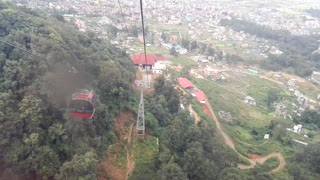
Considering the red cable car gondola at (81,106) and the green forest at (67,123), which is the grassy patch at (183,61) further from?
the red cable car gondola at (81,106)

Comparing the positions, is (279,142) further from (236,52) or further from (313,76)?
(236,52)

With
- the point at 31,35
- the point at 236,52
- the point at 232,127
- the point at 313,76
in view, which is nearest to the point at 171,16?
the point at 236,52

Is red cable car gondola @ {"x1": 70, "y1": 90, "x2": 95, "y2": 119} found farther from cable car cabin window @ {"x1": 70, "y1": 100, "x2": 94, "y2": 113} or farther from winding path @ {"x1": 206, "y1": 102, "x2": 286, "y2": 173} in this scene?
winding path @ {"x1": 206, "y1": 102, "x2": 286, "y2": 173}

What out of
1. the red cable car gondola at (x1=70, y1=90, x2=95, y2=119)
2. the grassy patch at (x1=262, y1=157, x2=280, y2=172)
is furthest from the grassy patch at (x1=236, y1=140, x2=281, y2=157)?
the red cable car gondola at (x1=70, y1=90, x2=95, y2=119)

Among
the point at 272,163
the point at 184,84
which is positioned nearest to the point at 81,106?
the point at 272,163

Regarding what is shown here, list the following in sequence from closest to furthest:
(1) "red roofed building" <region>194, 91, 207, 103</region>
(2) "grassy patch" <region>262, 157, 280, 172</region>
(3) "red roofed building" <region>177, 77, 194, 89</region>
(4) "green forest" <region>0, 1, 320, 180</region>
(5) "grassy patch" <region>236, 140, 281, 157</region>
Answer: (4) "green forest" <region>0, 1, 320, 180</region> < (2) "grassy patch" <region>262, 157, 280, 172</region> < (5) "grassy patch" <region>236, 140, 281, 157</region> < (1) "red roofed building" <region>194, 91, 207, 103</region> < (3) "red roofed building" <region>177, 77, 194, 89</region>

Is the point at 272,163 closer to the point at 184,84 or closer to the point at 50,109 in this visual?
the point at 184,84

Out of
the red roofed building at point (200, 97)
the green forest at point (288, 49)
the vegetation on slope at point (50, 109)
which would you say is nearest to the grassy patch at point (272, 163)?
the red roofed building at point (200, 97)
